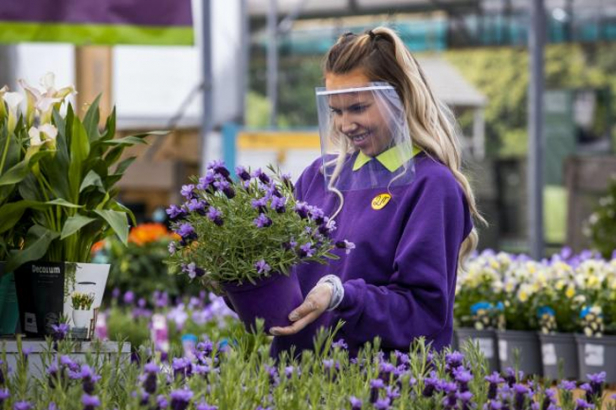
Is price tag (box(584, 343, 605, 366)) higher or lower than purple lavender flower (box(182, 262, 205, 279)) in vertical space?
lower

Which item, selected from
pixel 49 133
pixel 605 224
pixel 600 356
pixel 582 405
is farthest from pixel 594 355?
pixel 605 224

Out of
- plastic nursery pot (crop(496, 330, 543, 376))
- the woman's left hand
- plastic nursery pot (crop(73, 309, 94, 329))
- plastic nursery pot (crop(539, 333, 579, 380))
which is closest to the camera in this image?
the woman's left hand

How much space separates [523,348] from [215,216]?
303cm

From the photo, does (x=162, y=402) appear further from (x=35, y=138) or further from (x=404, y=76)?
(x=404, y=76)

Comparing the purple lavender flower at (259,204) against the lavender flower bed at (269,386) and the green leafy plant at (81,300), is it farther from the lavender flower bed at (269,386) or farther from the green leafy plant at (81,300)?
the green leafy plant at (81,300)

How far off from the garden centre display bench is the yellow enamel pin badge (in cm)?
66

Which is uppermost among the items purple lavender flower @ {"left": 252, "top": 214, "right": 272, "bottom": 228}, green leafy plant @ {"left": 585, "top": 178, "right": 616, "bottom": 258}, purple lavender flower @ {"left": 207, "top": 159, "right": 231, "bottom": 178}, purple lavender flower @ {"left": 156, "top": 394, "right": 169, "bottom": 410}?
purple lavender flower @ {"left": 207, "top": 159, "right": 231, "bottom": 178}

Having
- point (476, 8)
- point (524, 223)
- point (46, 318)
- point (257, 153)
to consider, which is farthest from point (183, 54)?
point (524, 223)

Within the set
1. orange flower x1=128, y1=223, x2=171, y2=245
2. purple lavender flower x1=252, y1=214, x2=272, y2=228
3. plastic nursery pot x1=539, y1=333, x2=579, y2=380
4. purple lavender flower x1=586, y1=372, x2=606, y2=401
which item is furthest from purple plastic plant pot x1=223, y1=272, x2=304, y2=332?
orange flower x1=128, y1=223, x2=171, y2=245

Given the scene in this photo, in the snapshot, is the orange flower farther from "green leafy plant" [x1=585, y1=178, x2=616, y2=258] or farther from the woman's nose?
the woman's nose

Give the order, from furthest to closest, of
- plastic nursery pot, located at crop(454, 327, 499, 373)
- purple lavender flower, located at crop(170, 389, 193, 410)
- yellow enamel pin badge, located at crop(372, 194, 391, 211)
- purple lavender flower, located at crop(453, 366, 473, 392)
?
1. plastic nursery pot, located at crop(454, 327, 499, 373)
2. yellow enamel pin badge, located at crop(372, 194, 391, 211)
3. purple lavender flower, located at crop(453, 366, 473, 392)
4. purple lavender flower, located at crop(170, 389, 193, 410)

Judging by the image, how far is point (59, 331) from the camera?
8.05 feet

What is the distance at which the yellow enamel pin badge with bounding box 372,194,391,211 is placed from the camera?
2.70m

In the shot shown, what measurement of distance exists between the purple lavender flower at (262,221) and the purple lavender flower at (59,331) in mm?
464
